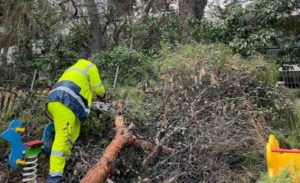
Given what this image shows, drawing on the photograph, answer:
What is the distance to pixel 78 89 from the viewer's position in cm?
423

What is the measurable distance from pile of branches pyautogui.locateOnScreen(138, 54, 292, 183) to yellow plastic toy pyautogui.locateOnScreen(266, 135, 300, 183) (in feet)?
1.55

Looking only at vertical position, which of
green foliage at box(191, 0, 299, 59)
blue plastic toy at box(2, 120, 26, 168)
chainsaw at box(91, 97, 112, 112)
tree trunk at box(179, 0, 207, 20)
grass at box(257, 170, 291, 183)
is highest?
tree trunk at box(179, 0, 207, 20)

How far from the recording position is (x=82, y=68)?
437 cm

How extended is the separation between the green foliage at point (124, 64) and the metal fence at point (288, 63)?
262 centimetres

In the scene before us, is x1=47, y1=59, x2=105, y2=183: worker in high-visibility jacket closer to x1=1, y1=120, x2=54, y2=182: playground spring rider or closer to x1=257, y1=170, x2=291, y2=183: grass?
x1=1, y1=120, x2=54, y2=182: playground spring rider

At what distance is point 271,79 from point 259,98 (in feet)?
2.36

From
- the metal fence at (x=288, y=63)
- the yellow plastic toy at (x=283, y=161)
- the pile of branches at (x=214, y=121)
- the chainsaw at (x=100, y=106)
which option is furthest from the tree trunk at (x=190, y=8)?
the yellow plastic toy at (x=283, y=161)

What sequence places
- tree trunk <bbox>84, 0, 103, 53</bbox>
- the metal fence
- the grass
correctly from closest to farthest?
the grass, the metal fence, tree trunk <bbox>84, 0, 103, 53</bbox>

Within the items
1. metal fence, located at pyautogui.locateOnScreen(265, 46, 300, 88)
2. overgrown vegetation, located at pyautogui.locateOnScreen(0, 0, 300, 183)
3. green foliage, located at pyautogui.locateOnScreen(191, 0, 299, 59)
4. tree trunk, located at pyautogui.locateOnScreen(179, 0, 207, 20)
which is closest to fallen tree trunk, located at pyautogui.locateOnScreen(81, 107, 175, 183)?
overgrown vegetation, located at pyautogui.locateOnScreen(0, 0, 300, 183)

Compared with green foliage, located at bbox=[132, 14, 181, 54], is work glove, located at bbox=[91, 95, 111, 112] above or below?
below

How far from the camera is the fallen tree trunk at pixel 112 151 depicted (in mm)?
3727

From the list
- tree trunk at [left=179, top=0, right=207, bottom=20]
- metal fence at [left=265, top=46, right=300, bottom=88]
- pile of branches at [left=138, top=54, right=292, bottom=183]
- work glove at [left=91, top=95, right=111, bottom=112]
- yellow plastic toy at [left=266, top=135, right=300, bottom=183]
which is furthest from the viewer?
tree trunk at [left=179, top=0, right=207, bottom=20]

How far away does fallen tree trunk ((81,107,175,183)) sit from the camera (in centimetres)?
373

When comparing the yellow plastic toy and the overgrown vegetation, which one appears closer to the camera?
the yellow plastic toy
